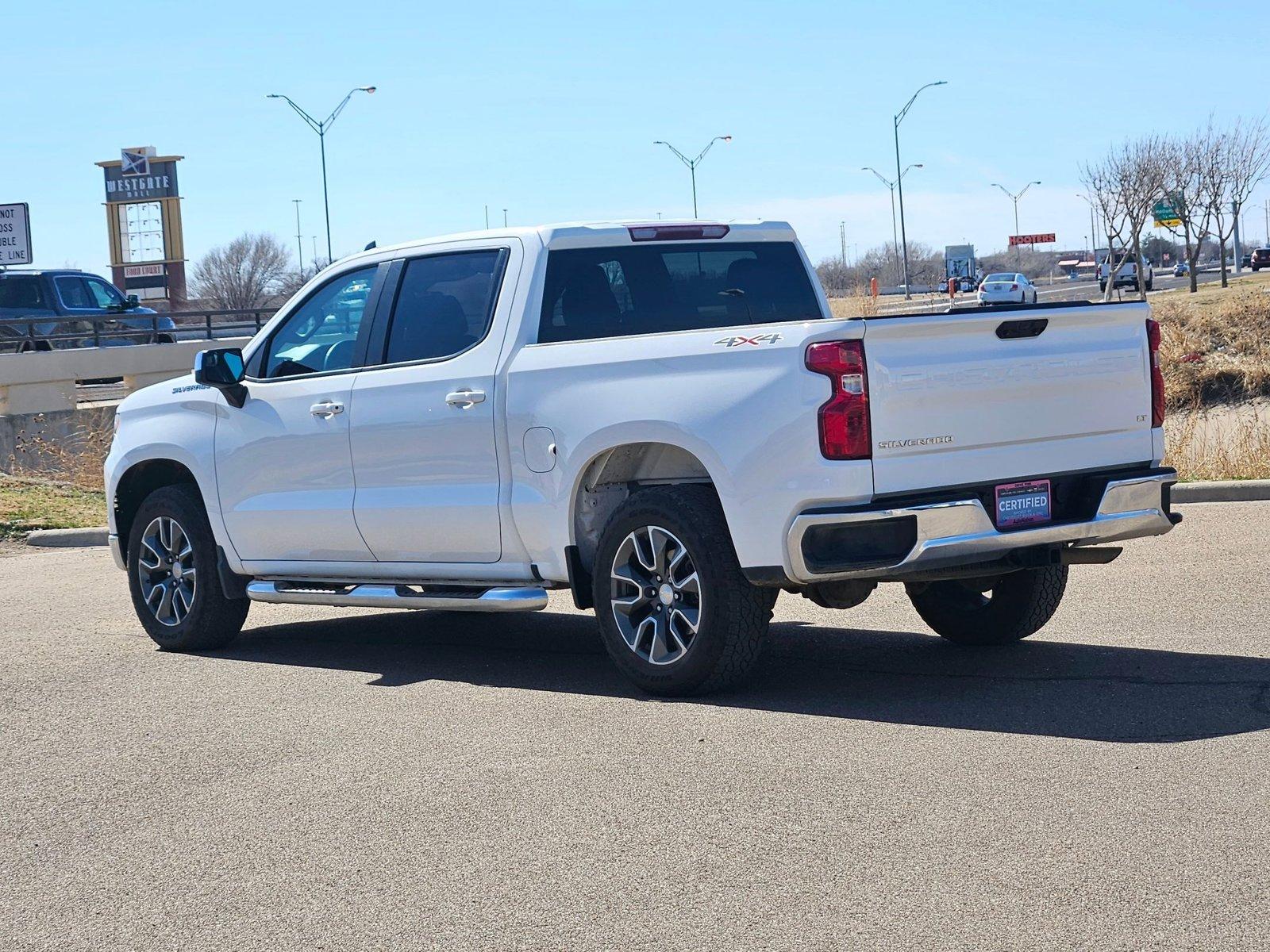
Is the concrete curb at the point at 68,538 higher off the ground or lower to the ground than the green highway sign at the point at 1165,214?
lower

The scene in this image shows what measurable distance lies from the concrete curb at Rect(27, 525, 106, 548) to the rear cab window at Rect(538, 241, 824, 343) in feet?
29.5

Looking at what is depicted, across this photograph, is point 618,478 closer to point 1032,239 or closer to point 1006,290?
point 1006,290

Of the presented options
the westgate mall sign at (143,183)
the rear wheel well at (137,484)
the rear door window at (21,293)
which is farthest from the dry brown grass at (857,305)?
the westgate mall sign at (143,183)

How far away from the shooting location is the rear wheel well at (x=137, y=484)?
9664 millimetres

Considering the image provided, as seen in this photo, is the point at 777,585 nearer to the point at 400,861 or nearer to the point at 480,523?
the point at 480,523

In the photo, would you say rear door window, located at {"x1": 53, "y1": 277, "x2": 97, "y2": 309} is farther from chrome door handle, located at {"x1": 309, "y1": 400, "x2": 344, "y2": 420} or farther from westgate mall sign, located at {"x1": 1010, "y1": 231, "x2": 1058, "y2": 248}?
westgate mall sign, located at {"x1": 1010, "y1": 231, "x2": 1058, "y2": 248}

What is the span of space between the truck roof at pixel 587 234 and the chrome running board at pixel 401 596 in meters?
1.71

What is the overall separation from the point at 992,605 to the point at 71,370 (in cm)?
2187

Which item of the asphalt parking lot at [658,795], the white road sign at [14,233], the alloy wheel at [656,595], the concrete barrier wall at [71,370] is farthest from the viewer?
the white road sign at [14,233]

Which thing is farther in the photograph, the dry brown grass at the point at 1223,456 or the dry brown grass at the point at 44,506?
the dry brown grass at the point at 44,506

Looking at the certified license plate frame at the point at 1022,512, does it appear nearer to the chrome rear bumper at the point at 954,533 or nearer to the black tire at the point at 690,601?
the chrome rear bumper at the point at 954,533

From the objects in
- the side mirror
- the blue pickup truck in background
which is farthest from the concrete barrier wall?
the side mirror

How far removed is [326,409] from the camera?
845cm

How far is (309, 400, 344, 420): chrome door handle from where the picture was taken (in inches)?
330
